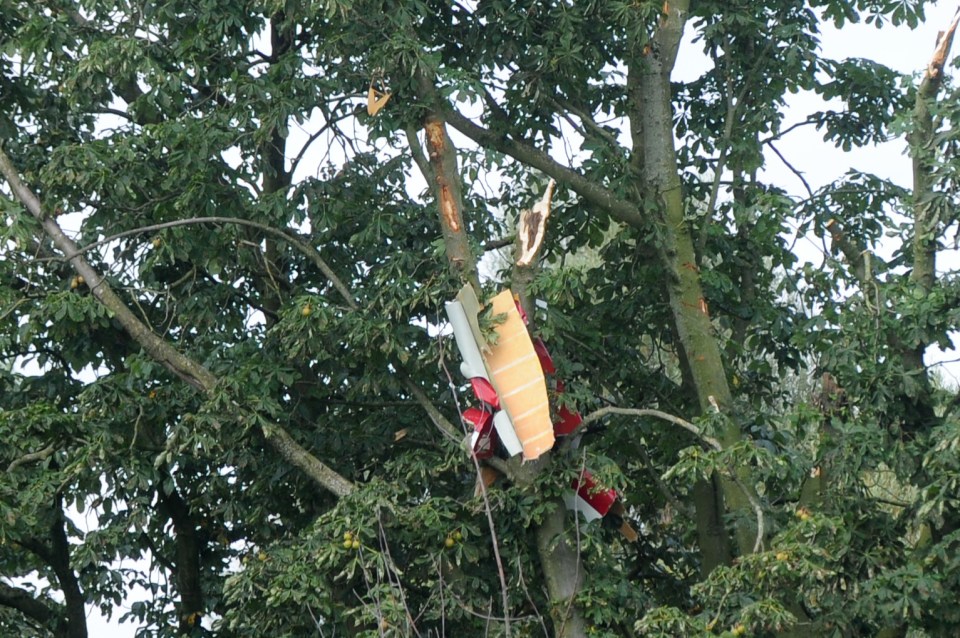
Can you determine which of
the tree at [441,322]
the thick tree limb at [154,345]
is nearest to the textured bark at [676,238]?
the tree at [441,322]

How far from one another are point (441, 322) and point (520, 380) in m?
0.90

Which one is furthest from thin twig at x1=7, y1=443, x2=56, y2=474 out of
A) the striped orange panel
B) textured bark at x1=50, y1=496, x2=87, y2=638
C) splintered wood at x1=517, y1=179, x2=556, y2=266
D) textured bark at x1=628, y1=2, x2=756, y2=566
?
textured bark at x1=628, y1=2, x2=756, y2=566

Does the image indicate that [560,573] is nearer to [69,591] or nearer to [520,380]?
[520,380]

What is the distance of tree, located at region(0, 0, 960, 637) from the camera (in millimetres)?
7676

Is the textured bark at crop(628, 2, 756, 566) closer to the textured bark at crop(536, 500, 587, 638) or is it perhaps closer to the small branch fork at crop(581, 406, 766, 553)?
the small branch fork at crop(581, 406, 766, 553)

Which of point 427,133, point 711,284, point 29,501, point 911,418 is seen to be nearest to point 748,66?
point 711,284

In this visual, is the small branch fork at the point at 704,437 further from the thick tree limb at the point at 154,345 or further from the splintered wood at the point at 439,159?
the thick tree limb at the point at 154,345

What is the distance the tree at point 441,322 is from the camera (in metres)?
7.68

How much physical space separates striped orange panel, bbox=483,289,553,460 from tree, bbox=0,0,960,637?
1.03ft

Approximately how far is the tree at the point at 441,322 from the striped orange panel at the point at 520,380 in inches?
12.4

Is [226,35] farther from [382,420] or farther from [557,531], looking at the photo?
[557,531]

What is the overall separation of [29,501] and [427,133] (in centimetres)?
322

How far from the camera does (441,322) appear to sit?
8.44 m

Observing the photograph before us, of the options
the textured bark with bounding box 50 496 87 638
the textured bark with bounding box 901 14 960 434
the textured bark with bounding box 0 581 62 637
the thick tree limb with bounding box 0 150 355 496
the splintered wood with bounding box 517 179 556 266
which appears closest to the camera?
the textured bark with bounding box 901 14 960 434
